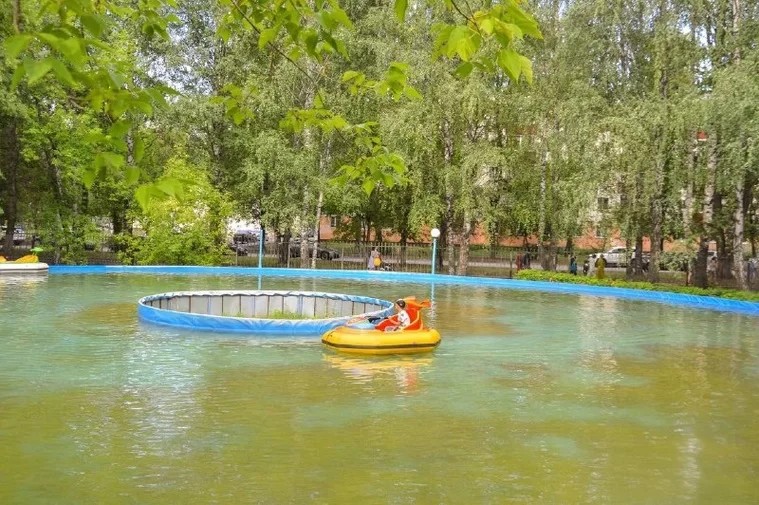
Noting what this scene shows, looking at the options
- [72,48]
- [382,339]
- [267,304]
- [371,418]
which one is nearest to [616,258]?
[267,304]

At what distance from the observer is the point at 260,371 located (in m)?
12.3

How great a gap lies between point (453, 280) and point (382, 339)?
2014 cm

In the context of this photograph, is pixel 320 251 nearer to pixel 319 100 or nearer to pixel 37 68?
pixel 319 100

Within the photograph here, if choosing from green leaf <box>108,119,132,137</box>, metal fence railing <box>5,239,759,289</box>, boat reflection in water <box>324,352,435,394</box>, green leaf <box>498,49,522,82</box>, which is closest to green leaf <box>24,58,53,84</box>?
green leaf <box>108,119,132,137</box>

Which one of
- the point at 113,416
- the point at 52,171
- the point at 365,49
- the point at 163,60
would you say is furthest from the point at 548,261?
the point at 113,416

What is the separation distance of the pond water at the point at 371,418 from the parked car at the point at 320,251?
82.1 feet

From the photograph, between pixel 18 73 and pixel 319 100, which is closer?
pixel 18 73

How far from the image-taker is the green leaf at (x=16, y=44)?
2682 millimetres

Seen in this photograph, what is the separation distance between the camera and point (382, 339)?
45.9ft

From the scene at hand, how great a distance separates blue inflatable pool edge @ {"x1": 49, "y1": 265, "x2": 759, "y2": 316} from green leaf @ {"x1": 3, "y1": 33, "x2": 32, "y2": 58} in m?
24.8

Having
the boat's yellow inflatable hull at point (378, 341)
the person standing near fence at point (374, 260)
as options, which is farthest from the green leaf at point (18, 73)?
the person standing near fence at point (374, 260)

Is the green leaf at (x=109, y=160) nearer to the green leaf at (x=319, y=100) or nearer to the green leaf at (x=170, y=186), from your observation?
the green leaf at (x=170, y=186)

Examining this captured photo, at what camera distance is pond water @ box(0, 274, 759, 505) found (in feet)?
23.1

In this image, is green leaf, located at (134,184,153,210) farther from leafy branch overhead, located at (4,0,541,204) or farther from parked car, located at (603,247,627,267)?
parked car, located at (603,247,627,267)
